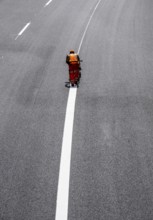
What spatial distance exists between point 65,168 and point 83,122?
2.27 metres

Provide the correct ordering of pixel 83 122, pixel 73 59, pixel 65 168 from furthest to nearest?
pixel 73 59
pixel 83 122
pixel 65 168

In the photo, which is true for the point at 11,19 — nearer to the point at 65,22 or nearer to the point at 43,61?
the point at 65,22

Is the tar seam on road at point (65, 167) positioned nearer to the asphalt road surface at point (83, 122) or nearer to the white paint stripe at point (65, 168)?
the white paint stripe at point (65, 168)

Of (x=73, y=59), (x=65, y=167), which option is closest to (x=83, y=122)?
(x=65, y=167)

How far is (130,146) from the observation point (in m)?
8.57

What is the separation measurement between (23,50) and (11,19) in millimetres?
6728

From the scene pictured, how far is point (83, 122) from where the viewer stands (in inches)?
384

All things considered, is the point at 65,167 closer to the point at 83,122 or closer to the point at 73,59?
the point at 83,122

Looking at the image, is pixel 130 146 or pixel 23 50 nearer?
pixel 130 146

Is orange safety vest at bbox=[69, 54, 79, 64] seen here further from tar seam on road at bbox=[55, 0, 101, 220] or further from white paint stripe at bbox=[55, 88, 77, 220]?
white paint stripe at bbox=[55, 88, 77, 220]

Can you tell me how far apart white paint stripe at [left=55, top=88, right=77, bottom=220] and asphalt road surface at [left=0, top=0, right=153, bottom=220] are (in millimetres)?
115

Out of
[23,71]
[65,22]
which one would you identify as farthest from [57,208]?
[65,22]

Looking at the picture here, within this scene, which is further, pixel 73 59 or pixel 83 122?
pixel 73 59

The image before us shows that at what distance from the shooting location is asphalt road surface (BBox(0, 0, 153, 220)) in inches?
271
